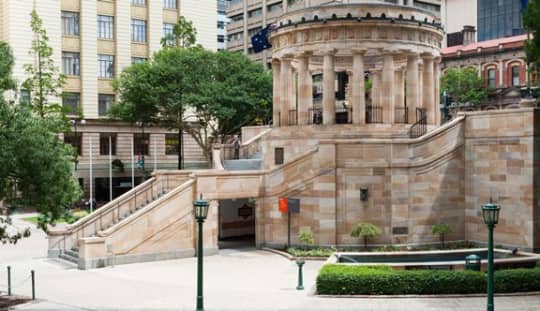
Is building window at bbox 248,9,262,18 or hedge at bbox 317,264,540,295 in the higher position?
building window at bbox 248,9,262,18

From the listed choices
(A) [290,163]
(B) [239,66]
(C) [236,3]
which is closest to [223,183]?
(A) [290,163]

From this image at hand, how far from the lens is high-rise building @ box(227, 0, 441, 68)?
107688mm

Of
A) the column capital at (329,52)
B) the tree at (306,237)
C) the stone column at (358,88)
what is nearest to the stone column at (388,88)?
the stone column at (358,88)

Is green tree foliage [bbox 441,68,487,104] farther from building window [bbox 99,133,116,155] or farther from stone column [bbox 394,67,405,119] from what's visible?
stone column [bbox 394,67,405,119]

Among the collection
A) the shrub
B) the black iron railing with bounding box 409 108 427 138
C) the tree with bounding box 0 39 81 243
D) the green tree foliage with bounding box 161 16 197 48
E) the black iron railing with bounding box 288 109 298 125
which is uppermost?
the green tree foliage with bounding box 161 16 197 48

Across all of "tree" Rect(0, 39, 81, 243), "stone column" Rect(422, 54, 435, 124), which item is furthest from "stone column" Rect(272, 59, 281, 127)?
"tree" Rect(0, 39, 81, 243)

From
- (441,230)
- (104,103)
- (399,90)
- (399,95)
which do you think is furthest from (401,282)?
(104,103)

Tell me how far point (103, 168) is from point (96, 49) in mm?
10845

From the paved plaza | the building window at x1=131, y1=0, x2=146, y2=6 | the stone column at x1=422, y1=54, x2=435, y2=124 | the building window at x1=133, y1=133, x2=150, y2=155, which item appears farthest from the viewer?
the building window at x1=131, y1=0, x2=146, y2=6

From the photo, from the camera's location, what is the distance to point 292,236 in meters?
32.0

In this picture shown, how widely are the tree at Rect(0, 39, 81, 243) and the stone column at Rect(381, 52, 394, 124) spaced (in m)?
18.3

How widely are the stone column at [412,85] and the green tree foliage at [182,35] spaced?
100ft

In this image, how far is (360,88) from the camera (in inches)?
1394

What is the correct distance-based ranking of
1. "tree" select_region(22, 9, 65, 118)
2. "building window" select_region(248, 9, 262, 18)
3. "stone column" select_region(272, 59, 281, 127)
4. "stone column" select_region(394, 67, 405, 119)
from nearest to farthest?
1. "stone column" select_region(394, 67, 405, 119)
2. "stone column" select_region(272, 59, 281, 127)
3. "tree" select_region(22, 9, 65, 118)
4. "building window" select_region(248, 9, 262, 18)
